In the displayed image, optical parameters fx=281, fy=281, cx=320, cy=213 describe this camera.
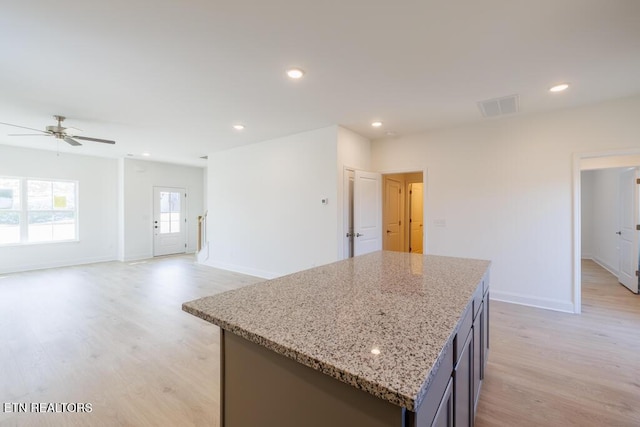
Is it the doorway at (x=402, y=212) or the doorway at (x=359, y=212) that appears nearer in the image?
the doorway at (x=359, y=212)

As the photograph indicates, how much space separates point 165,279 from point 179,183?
3.93m

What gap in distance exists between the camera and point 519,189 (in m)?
3.96

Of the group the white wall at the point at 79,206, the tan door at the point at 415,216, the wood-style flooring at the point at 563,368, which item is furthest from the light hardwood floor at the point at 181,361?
the tan door at the point at 415,216

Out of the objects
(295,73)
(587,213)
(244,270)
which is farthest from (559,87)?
(587,213)

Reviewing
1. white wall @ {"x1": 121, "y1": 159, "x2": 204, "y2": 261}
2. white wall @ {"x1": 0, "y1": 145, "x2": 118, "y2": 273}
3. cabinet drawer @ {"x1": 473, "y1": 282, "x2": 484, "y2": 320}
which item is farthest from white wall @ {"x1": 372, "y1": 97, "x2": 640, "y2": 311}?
white wall @ {"x1": 0, "y1": 145, "x2": 118, "y2": 273}

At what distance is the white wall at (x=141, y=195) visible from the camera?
7.34 m

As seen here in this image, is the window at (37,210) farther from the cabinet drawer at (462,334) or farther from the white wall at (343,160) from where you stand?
the cabinet drawer at (462,334)

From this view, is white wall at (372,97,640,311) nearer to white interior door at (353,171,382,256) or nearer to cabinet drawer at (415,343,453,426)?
white interior door at (353,171,382,256)

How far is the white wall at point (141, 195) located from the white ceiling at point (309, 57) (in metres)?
3.36

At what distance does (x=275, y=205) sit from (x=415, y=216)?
4.05m

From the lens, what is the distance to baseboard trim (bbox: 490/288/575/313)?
12.1 ft

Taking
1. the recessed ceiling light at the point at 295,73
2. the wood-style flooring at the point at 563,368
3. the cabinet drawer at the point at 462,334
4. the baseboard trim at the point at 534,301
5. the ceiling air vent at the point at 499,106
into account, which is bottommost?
the wood-style flooring at the point at 563,368

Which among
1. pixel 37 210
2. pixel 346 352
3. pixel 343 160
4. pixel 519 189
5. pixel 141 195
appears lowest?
pixel 346 352

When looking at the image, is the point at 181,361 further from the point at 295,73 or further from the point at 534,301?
the point at 534,301
